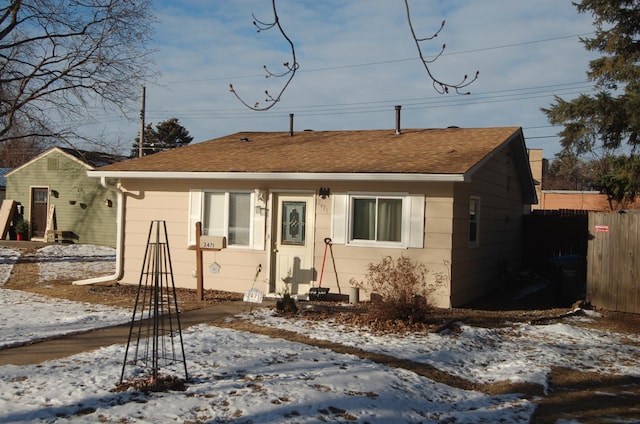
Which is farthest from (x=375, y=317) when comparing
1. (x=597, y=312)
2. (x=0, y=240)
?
(x=0, y=240)

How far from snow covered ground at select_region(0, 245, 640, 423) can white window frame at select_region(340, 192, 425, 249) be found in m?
2.43

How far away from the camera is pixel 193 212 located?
12.6 meters

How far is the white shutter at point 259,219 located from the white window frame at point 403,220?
1.55 meters

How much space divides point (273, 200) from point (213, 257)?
1896 mm

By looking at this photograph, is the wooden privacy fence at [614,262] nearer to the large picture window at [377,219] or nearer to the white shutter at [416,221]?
the white shutter at [416,221]

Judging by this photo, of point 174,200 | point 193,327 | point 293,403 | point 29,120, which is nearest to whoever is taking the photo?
point 293,403

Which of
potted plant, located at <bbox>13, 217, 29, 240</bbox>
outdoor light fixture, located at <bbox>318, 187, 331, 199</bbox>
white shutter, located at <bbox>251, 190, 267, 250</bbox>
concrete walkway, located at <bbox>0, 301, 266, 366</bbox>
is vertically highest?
outdoor light fixture, located at <bbox>318, 187, 331, 199</bbox>

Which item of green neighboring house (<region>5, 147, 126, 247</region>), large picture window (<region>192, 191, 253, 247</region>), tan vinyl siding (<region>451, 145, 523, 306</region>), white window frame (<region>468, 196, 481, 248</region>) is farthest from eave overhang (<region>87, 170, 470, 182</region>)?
green neighboring house (<region>5, 147, 126, 247</region>)

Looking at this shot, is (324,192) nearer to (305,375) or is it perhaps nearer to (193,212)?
(193,212)

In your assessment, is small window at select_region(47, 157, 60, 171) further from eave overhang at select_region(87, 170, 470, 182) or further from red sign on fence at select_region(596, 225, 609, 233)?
red sign on fence at select_region(596, 225, 609, 233)

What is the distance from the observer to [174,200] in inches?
508

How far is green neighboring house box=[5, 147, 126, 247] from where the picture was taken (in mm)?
24562

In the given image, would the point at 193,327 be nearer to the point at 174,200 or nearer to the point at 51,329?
the point at 51,329

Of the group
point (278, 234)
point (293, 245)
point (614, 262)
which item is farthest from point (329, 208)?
point (614, 262)
